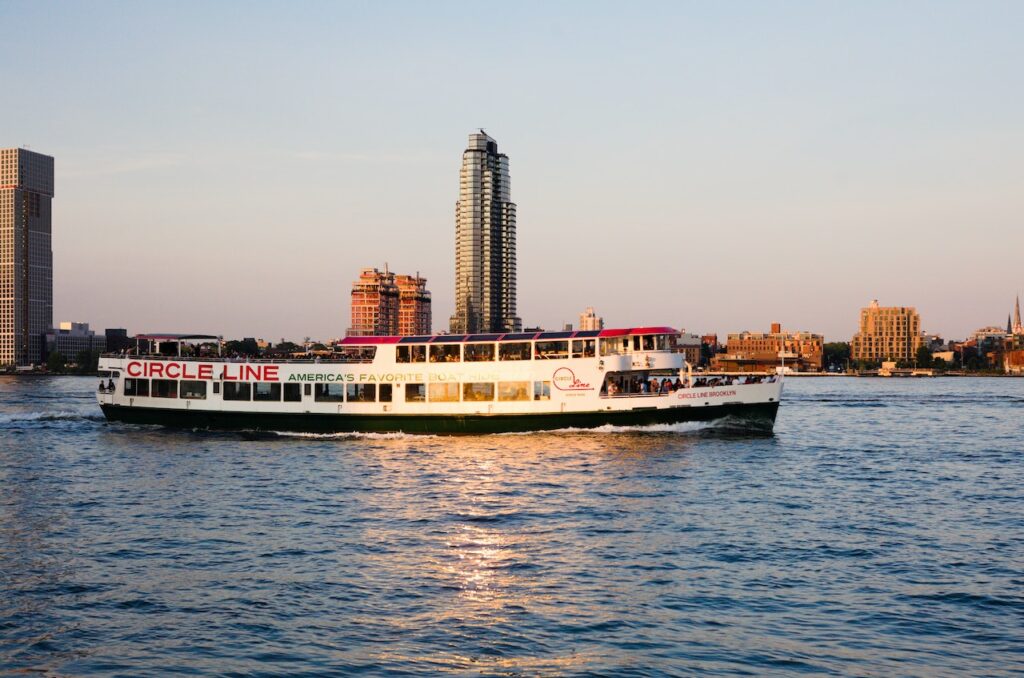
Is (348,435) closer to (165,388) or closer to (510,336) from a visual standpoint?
(510,336)

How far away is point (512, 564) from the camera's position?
1086 inches

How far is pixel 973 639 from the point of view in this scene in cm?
2095

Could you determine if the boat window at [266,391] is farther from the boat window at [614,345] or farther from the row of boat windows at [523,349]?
the boat window at [614,345]

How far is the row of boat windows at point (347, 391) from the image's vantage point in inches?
2472

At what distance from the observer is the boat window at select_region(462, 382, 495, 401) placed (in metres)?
63.2

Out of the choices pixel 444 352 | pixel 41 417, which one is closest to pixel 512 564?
pixel 444 352

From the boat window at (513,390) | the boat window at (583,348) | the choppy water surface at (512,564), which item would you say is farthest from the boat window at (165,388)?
the boat window at (583,348)

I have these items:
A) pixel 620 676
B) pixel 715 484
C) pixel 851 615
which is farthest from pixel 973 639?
pixel 715 484

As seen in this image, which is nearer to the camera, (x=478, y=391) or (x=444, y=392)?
(x=478, y=391)

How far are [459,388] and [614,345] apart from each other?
37.1ft

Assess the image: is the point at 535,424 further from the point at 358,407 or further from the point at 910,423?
the point at 910,423

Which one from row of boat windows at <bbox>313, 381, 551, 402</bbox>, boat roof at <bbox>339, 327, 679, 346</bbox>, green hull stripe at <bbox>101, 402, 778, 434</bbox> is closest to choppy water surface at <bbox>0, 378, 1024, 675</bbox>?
green hull stripe at <bbox>101, 402, 778, 434</bbox>

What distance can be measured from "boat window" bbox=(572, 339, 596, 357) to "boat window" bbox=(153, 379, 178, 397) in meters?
31.0

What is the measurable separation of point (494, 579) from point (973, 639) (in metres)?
12.3
